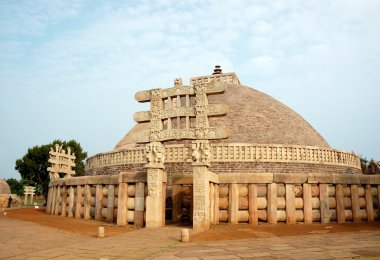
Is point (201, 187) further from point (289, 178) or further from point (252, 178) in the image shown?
point (289, 178)

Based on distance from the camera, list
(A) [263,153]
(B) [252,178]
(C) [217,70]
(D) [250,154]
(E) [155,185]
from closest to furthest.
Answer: (E) [155,185]
(B) [252,178]
(D) [250,154]
(A) [263,153]
(C) [217,70]

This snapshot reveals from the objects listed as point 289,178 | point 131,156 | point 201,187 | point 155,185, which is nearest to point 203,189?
point 201,187

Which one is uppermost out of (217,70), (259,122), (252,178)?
(217,70)

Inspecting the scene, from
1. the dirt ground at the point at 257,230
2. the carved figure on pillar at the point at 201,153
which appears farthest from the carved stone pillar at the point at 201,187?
the dirt ground at the point at 257,230

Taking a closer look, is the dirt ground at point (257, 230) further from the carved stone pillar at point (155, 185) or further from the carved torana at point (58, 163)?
the carved torana at point (58, 163)

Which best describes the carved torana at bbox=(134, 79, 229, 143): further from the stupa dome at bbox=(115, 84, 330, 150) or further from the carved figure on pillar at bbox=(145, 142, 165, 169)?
the stupa dome at bbox=(115, 84, 330, 150)

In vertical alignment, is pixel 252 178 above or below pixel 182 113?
below

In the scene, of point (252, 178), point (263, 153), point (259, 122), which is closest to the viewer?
point (252, 178)

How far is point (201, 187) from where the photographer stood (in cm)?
912

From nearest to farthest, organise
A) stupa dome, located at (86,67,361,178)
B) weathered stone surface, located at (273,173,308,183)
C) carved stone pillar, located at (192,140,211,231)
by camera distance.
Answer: carved stone pillar, located at (192,140,211,231) < weathered stone surface, located at (273,173,308,183) < stupa dome, located at (86,67,361,178)

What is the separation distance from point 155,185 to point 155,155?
0.93 metres

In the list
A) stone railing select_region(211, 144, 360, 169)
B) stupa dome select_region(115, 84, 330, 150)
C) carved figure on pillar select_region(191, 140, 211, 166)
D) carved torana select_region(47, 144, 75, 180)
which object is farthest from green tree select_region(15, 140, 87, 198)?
carved figure on pillar select_region(191, 140, 211, 166)

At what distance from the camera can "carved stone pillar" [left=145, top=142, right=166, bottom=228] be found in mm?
9555

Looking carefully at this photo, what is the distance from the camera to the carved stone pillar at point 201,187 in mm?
8898
